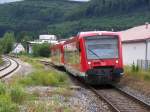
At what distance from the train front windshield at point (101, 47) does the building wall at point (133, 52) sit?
1487cm

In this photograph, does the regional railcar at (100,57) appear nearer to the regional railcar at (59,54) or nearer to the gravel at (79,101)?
the gravel at (79,101)

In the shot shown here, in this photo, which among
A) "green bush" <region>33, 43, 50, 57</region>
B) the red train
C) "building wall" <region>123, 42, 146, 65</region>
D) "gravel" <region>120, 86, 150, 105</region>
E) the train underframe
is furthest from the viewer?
"green bush" <region>33, 43, 50, 57</region>

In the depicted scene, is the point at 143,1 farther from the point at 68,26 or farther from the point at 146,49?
the point at 146,49

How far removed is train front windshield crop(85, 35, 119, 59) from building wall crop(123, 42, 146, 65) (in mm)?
14874

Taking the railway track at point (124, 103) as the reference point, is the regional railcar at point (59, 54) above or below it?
above

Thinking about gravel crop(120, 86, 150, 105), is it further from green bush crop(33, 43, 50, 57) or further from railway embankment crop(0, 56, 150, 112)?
green bush crop(33, 43, 50, 57)

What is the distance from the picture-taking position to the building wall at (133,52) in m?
40.0

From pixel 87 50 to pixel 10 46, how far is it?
495 ft

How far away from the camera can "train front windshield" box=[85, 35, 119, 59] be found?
24.7 meters

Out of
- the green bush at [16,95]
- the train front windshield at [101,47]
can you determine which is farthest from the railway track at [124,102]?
the green bush at [16,95]

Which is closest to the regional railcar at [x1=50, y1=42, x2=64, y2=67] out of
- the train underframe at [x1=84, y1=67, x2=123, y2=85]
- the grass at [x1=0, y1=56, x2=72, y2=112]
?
the grass at [x1=0, y1=56, x2=72, y2=112]

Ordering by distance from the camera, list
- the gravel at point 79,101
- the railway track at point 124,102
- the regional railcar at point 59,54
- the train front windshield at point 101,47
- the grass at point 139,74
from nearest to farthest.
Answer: the gravel at point 79,101 → the railway track at point 124,102 → the train front windshield at point 101,47 → the grass at point 139,74 → the regional railcar at point 59,54

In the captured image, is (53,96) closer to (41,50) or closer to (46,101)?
(46,101)

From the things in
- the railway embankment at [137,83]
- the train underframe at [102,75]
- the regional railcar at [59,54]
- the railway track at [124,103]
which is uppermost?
the regional railcar at [59,54]
